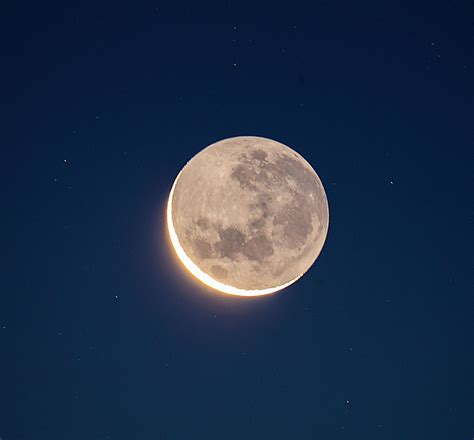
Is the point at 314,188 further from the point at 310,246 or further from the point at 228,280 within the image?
the point at 228,280

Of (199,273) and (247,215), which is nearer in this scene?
(247,215)

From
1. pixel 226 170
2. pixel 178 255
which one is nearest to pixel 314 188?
pixel 226 170

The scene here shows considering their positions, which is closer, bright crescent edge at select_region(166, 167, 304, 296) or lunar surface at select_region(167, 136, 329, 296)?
lunar surface at select_region(167, 136, 329, 296)

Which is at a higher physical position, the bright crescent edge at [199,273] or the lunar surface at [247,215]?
the lunar surface at [247,215]

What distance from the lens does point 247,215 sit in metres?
4.59

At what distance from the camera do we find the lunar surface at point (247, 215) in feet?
15.1

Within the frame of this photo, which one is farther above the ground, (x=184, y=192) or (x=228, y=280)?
(x=184, y=192)

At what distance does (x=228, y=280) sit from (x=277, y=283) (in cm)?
47

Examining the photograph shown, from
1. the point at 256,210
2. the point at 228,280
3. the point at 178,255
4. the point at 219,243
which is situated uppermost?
the point at 256,210

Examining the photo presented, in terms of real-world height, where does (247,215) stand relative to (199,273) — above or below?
above

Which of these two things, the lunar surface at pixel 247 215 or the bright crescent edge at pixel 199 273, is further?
the bright crescent edge at pixel 199 273

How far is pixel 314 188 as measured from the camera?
501 centimetres

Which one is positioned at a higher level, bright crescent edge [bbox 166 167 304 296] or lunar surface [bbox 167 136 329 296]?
lunar surface [bbox 167 136 329 296]

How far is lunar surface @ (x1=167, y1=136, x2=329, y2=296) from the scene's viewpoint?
15.1 ft
